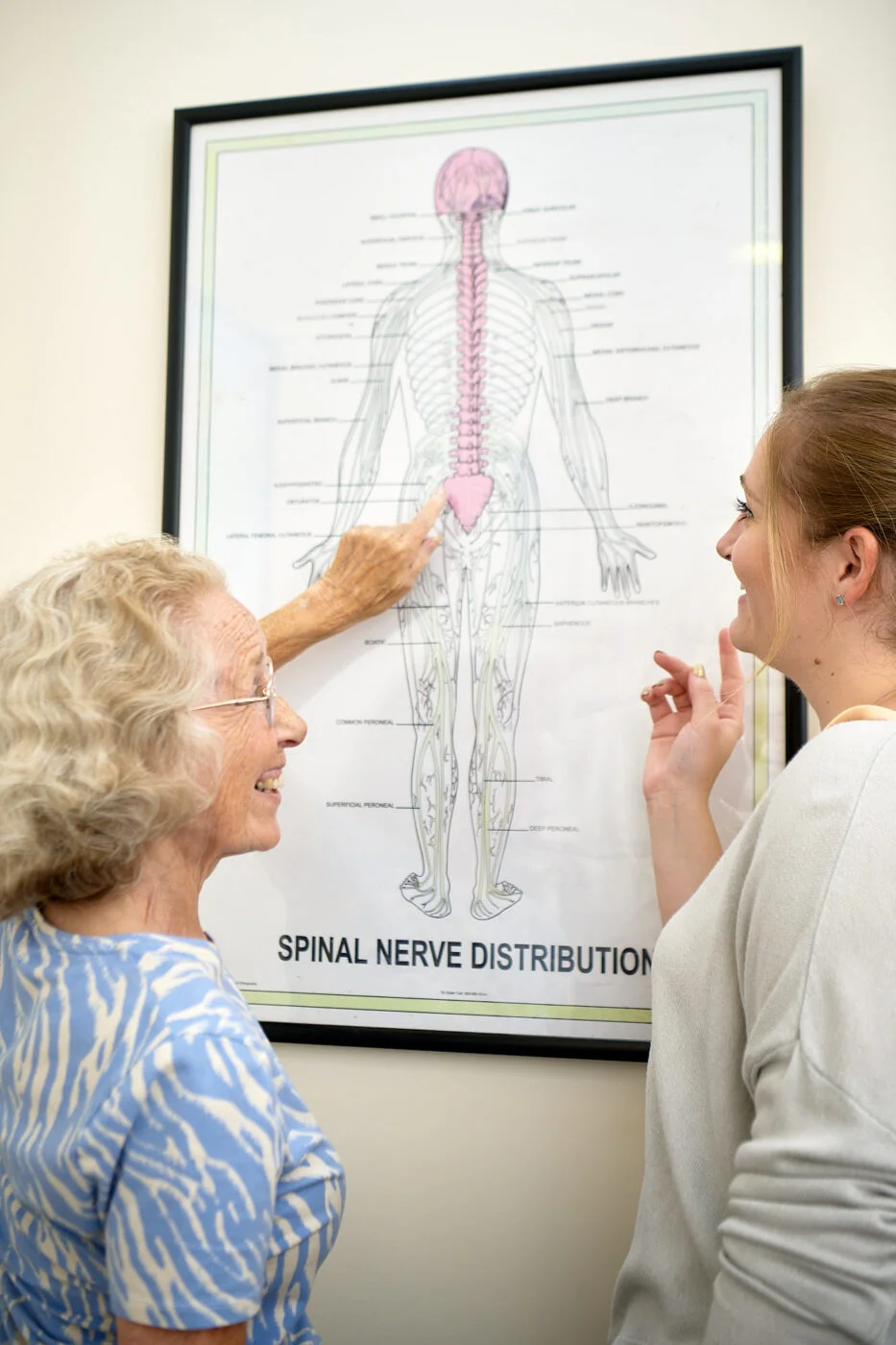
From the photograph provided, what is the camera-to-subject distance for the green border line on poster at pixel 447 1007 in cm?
130

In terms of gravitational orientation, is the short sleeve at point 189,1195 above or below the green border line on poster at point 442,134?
below

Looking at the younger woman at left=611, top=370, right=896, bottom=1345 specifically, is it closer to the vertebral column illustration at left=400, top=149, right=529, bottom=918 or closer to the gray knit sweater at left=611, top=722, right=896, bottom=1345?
the gray knit sweater at left=611, top=722, right=896, bottom=1345

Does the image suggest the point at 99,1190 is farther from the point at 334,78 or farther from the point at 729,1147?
the point at 334,78

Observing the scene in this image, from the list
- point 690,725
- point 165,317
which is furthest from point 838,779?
point 165,317

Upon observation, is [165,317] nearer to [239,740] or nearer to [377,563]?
[377,563]

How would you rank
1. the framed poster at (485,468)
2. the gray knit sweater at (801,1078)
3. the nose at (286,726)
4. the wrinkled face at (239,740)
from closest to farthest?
the gray knit sweater at (801,1078)
the wrinkled face at (239,740)
the nose at (286,726)
the framed poster at (485,468)

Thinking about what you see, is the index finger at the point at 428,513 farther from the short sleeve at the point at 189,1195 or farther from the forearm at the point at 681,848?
the short sleeve at the point at 189,1195

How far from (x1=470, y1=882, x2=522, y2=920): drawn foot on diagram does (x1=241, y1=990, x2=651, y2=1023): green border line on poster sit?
0.37 ft

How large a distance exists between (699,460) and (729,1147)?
0.83m

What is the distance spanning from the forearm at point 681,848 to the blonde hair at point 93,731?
0.58 meters

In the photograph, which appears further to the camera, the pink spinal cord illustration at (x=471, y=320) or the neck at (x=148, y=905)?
the pink spinal cord illustration at (x=471, y=320)

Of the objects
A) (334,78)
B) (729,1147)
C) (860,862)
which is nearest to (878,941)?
(860,862)

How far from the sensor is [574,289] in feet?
4.47

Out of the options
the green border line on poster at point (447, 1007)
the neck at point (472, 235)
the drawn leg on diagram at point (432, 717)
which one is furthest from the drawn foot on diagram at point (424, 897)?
the neck at point (472, 235)
